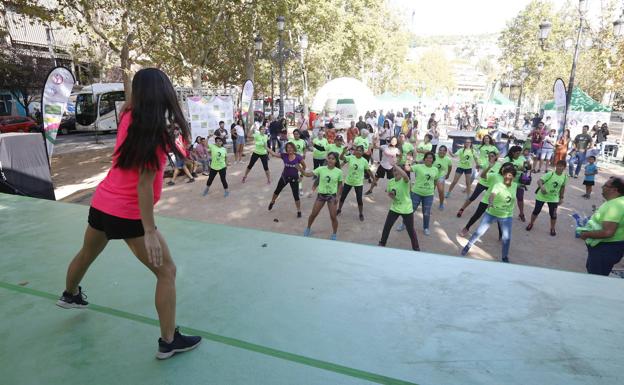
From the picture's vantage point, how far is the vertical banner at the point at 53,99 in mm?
9523

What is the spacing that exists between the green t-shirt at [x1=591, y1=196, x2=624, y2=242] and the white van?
25.3 m

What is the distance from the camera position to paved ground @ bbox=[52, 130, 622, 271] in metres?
6.72

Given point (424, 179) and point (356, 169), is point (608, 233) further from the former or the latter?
point (356, 169)

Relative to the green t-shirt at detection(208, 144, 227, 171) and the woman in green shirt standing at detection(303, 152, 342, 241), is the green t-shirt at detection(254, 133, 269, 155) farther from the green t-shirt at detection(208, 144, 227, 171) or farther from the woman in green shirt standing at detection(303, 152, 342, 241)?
the woman in green shirt standing at detection(303, 152, 342, 241)

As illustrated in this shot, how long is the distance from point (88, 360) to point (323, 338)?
4.01ft

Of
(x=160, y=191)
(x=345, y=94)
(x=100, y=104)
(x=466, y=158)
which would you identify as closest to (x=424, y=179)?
(x=466, y=158)

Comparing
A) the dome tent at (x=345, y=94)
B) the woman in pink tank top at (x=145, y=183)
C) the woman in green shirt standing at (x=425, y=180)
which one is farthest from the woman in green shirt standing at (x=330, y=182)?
the dome tent at (x=345, y=94)

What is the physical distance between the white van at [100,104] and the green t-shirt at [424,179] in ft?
72.9

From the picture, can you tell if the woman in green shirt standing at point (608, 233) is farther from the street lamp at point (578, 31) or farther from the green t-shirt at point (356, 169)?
the street lamp at point (578, 31)

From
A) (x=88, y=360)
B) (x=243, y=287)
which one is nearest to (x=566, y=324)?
(x=243, y=287)

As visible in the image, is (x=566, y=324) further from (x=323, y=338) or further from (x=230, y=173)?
(x=230, y=173)

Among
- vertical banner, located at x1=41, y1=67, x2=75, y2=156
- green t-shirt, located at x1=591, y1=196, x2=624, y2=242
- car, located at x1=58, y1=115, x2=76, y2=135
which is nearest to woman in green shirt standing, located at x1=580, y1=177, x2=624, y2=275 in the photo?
green t-shirt, located at x1=591, y1=196, x2=624, y2=242

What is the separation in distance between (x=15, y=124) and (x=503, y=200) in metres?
23.5

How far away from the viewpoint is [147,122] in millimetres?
1725
